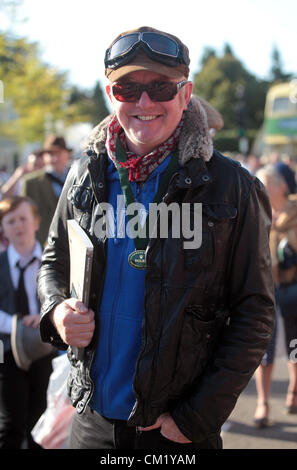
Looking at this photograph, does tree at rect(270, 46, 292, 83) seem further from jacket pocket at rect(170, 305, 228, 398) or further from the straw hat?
jacket pocket at rect(170, 305, 228, 398)

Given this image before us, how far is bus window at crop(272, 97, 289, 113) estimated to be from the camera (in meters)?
24.4

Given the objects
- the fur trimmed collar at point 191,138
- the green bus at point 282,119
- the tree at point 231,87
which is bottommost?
the fur trimmed collar at point 191,138

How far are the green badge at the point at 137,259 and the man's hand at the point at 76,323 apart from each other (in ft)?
0.75

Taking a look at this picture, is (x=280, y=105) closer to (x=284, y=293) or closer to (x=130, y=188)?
(x=284, y=293)

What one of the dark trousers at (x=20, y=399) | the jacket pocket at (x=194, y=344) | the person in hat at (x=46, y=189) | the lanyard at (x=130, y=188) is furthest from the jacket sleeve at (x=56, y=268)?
the person in hat at (x=46, y=189)

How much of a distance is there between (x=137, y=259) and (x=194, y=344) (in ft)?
1.15

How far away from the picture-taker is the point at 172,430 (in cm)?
192

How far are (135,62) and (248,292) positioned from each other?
0.88m

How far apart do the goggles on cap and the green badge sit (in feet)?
2.18

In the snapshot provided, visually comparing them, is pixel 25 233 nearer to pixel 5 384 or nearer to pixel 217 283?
pixel 5 384

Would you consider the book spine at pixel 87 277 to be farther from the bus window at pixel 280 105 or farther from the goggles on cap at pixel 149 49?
the bus window at pixel 280 105

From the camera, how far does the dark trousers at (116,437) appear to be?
198cm

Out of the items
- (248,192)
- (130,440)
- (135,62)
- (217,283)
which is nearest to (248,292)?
(217,283)

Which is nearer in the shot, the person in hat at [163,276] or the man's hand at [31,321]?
the person in hat at [163,276]
